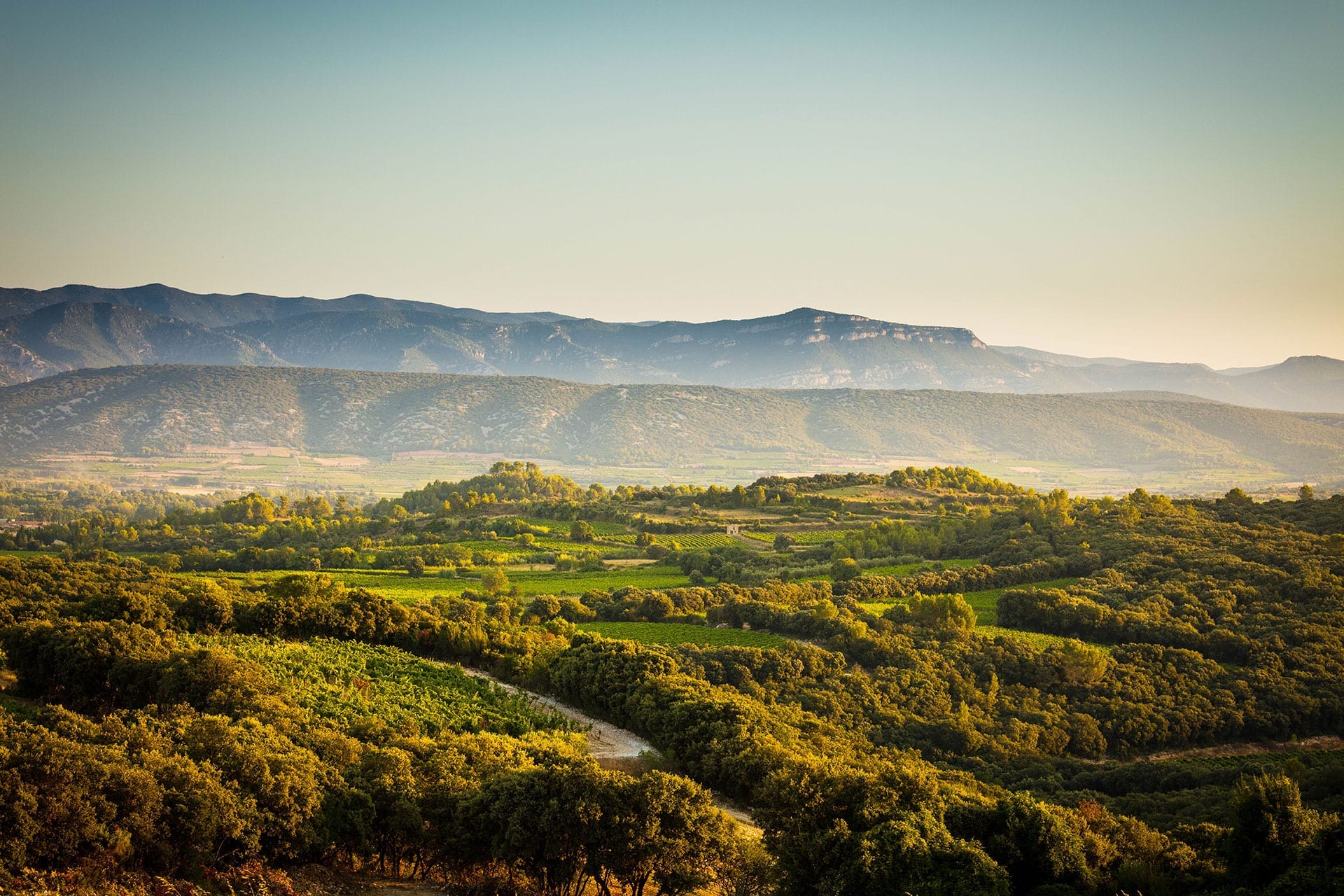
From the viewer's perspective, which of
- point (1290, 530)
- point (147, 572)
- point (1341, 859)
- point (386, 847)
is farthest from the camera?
point (1290, 530)

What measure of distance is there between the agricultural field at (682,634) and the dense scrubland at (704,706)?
1.93 ft

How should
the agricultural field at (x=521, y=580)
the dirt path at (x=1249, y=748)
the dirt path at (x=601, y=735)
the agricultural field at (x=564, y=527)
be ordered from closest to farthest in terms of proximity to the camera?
the dirt path at (x=601, y=735) → the dirt path at (x=1249, y=748) → the agricultural field at (x=521, y=580) → the agricultural field at (x=564, y=527)

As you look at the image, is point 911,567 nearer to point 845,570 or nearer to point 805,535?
point 845,570

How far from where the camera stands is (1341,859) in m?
24.1

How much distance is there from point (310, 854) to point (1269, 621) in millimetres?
63842

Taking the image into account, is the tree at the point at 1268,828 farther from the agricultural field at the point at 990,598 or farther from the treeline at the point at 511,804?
the agricultural field at the point at 990,598

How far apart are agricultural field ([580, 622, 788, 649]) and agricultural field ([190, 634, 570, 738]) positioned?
14.8 metres

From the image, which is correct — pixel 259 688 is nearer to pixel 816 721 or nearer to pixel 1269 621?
pixel 816 721

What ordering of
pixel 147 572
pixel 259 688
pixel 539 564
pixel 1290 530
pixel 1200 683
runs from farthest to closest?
pixel 539 564 → pixel 1290 530 → pixel 147 572 → pixel 1200 683 → pixel 259 688

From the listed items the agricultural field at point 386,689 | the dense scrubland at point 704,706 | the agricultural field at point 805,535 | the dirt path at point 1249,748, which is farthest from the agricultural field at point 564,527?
the dirt path at point 1249,748

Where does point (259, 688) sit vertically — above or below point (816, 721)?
above

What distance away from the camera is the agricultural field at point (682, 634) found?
66.9 meters

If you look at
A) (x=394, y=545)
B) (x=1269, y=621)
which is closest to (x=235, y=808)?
(x=1269, y=621)

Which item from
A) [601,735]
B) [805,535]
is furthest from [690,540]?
[601,735]
